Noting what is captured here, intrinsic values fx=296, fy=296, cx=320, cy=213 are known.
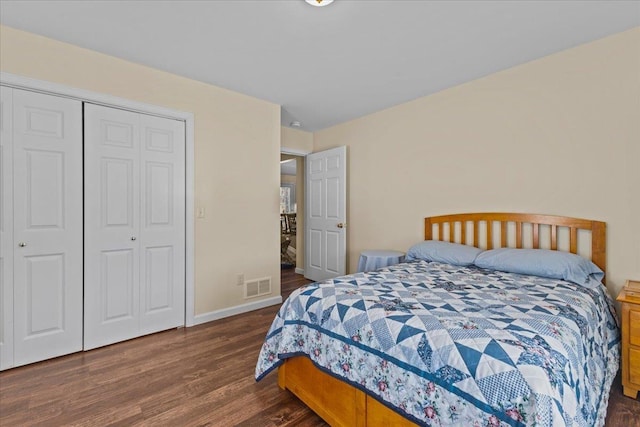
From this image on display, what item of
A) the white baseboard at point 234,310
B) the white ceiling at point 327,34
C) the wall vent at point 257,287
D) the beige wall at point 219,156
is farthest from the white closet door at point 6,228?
the wall vent at point 257,287

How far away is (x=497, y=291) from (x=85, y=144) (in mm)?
3290

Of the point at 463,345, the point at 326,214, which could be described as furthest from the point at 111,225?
the point at 463,345

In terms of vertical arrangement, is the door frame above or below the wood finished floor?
above

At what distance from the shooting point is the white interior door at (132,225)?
8.23 ft

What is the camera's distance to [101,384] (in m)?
2.00

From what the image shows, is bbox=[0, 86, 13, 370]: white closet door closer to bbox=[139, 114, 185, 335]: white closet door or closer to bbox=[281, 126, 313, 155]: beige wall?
bbox=[139, 114, 185, 335]: white closet door

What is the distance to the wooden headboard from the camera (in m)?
2.25

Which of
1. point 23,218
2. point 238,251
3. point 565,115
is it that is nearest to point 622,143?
point 565,115

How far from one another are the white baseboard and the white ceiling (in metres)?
2.42

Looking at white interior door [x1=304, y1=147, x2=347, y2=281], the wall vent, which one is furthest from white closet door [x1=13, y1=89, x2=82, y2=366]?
white interior door [x1=304, y1=147, x2=347, y2=281]

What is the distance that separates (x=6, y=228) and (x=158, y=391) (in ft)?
5.39

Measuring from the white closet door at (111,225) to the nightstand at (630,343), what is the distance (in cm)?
367

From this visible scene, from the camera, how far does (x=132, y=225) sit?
106 inches

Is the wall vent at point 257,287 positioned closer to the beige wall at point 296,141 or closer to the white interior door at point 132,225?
the white interior door at point 132,225
